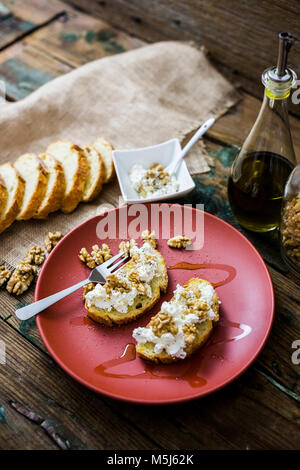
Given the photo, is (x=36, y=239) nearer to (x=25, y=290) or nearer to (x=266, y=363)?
(x=25, y=290)

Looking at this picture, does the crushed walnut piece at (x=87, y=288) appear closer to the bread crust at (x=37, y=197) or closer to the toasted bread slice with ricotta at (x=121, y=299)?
the toasted bread slice with ricotta at (x=121, y=299)

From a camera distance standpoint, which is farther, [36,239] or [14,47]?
[14,47]

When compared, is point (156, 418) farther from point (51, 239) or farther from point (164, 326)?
point (51, 239)

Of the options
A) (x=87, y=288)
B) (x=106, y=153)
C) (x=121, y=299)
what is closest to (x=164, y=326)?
(x=121, y=299)

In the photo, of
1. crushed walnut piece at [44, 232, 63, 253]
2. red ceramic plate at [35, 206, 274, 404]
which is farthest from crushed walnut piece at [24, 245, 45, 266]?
red ceramic plate at [35, 206, 274, 404]

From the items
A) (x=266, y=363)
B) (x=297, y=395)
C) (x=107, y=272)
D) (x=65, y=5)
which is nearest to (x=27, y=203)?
(x=107, y=272)
